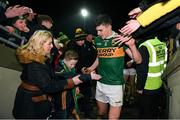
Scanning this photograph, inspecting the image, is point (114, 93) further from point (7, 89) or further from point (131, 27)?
point (131, 27)

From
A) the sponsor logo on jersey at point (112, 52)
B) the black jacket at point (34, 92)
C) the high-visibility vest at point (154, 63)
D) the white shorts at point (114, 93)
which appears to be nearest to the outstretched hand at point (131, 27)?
the black jacket at point (34, 92)

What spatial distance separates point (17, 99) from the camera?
203 inches

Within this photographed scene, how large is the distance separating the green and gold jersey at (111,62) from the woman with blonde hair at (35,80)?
5.87 feet

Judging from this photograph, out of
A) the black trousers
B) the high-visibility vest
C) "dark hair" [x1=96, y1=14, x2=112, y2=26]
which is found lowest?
the black trousers

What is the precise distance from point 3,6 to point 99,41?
6.25ft

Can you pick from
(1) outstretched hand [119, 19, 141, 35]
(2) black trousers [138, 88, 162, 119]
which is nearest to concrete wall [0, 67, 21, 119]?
(2) black trousers [138, 88, 162, 119]

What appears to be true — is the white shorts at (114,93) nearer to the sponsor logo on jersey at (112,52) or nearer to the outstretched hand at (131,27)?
the sponsor logo on jersey at (112,52)

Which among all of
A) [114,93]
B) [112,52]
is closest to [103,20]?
[112,52]

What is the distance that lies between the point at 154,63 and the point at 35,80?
96.0 inches

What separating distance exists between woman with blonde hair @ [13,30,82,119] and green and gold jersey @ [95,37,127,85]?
179 cm

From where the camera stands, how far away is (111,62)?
681 centimetres

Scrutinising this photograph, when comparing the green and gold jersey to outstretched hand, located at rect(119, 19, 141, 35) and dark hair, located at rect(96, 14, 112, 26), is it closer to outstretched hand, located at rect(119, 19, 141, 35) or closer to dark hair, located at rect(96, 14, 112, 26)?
dark hair, located at rect(96, 14, 112, 26)

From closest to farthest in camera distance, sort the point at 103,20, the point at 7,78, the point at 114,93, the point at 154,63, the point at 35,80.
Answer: the point at 35,80 < the point at 7,78 < the point at 154,63 < the point at 114,93 < the point at 103,20

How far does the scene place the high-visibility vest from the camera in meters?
6.53
